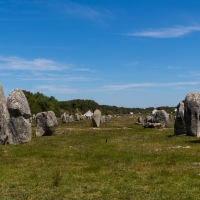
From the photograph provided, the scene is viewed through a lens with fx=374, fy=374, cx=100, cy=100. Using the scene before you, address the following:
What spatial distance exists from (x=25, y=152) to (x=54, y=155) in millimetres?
2014

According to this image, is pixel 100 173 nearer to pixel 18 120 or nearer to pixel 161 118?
pixel 18 120

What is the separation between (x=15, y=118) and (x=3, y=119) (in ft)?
5.70

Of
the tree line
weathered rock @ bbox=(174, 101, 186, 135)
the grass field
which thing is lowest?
the grass field

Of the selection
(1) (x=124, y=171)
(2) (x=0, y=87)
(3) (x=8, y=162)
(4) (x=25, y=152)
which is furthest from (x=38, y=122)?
(1) (x=124, y=171)

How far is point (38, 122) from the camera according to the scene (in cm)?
3434

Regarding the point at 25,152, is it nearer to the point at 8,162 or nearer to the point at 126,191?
the point at 8,162

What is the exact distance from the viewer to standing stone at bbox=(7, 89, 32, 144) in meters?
26.0

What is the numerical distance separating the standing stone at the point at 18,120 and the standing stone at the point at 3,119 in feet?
1.48

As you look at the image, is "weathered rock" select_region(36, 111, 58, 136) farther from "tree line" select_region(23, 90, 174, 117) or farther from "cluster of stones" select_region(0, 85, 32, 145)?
"tree line" select_region(23, 90, 174, 117)

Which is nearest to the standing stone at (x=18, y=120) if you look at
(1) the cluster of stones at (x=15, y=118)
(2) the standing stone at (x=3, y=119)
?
(1) the cluster of stones at (x=15, y=118)

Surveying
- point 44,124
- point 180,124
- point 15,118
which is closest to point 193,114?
point 180,124

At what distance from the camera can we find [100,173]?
14781 millimetres

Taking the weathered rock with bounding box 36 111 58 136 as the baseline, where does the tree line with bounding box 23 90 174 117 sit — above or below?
above

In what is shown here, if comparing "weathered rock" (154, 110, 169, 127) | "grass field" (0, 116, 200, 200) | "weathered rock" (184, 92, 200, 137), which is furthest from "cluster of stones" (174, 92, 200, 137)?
"weathered rock" (154, 110, 169, 127)
